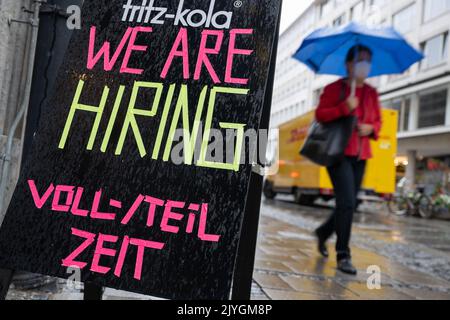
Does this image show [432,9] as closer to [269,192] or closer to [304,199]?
[269,192]

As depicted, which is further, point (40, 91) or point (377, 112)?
point (377, 112)

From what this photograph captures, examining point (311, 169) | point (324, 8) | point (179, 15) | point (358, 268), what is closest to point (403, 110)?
point (311, 169)

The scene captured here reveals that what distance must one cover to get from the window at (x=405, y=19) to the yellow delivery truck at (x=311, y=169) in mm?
12426

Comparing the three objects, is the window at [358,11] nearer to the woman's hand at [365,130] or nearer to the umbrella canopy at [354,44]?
the umbrella canopy at [354,44]

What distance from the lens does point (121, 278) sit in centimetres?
159

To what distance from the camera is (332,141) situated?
388cm

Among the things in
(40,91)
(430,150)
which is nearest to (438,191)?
(430,150)

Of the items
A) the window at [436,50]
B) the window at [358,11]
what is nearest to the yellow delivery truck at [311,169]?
the window at [358,11]

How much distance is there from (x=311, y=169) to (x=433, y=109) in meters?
13.5

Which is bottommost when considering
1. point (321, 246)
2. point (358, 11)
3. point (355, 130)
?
point (321, 246)

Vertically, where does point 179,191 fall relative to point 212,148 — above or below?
below

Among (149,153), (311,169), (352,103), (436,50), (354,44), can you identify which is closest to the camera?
(149,153)
